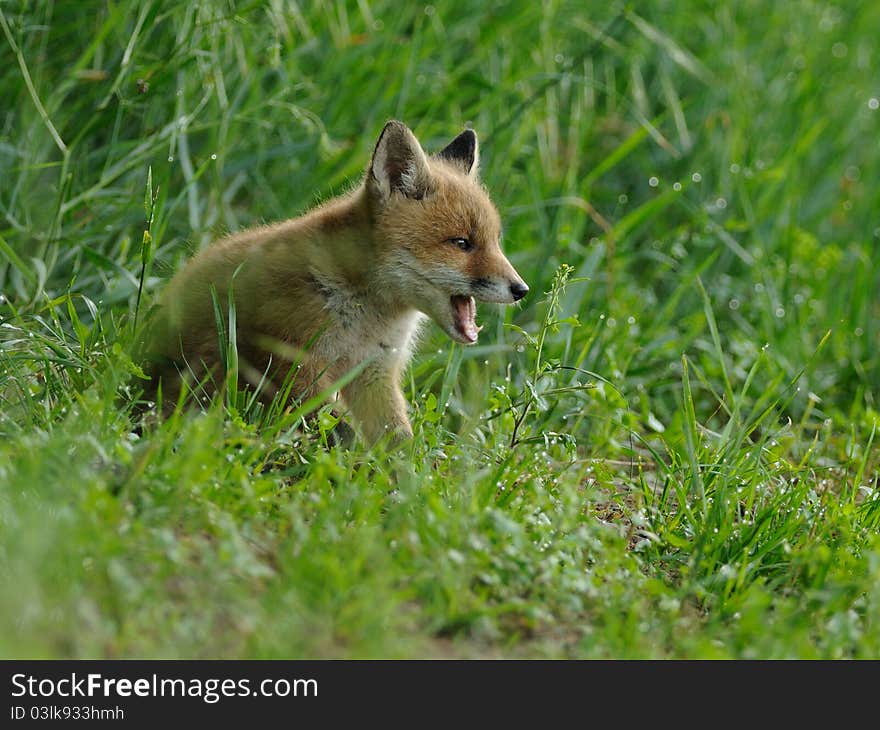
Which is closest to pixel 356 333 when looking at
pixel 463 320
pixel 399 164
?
pixel 463 320

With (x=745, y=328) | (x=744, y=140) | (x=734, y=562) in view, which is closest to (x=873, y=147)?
(x=744, y=140)

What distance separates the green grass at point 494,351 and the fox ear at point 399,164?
67cm

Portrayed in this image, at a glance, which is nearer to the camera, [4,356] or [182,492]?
[182,492]

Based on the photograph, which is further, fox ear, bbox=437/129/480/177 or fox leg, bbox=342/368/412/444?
fox ear, bbox=437/129/480/177

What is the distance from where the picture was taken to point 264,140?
21.0ft

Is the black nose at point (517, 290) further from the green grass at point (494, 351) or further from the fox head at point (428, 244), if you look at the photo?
the green grass at point (494, 351)

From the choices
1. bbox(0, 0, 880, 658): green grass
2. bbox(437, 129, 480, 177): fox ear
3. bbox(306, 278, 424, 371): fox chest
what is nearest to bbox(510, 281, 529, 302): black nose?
bbox(0, 0, 880, 658): green grass

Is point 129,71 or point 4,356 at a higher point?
point 129,71

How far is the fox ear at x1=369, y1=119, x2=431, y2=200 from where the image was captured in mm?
4715

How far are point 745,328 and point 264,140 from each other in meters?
2.78

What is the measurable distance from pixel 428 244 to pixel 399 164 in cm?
33

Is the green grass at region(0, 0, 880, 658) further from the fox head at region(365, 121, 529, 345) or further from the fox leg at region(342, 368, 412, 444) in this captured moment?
the fox head at region(365, 121, 529, 345)

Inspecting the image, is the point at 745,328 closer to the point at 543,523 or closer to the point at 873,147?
the point at 873,147
